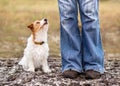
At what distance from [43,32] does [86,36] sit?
0.65 m

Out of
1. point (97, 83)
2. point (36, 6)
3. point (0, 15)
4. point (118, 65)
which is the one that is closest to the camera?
point (97, 83)

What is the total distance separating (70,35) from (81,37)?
0.16 meters

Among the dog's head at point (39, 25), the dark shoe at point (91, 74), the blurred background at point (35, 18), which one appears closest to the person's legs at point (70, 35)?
the dark shoe at point (91, 74)

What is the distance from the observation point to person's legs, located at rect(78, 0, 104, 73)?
602 centimetres

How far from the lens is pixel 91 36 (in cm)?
612

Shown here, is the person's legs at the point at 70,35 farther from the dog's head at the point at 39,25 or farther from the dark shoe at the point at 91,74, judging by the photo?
the dog's head at the point at 39,25

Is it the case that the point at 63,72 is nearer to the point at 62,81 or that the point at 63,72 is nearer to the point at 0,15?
the point at 62,81

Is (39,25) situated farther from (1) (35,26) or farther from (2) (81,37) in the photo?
(2) (81,37)

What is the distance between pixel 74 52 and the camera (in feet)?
20.4

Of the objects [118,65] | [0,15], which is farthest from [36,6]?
[118,65]

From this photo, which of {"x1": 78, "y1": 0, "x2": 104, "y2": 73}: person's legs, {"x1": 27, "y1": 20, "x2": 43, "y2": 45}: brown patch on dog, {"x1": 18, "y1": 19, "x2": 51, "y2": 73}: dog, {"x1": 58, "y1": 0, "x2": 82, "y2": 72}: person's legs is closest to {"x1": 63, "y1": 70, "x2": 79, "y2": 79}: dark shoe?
{"x1": 58, "y1": 0, "x2": 82, "y2": 72}: person's legs

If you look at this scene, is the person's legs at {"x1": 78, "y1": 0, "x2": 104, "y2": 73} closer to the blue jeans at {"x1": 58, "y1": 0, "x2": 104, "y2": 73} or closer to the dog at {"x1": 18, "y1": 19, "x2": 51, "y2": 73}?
the blue jeans at {"x1": 58, "y1": 0, "x2": 104, "y2": 73}

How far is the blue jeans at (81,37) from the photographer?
6.05m

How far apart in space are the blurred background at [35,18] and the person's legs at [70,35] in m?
4.35
